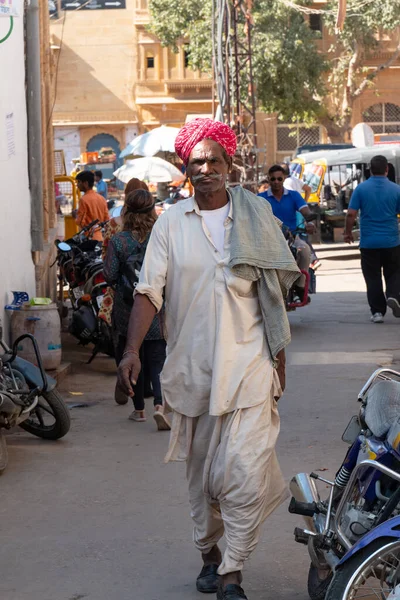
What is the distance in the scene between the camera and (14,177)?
9.62 m

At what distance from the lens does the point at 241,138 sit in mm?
26484

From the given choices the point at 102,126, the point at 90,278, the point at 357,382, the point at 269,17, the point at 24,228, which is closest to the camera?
the point at 357,382

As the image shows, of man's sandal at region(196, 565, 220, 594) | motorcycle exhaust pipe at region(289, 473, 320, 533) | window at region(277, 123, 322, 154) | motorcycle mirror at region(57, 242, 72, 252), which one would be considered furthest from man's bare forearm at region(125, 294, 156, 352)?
window at region(277, 123, 322, 154)

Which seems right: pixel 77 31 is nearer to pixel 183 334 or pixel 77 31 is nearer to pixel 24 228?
pixel 24 228

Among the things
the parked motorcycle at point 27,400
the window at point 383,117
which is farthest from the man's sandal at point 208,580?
the window at point 383,117

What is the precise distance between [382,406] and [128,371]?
36.9 inches

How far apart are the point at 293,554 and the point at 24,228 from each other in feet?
19.6

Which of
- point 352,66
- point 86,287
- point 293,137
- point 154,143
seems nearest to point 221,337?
point 86,287

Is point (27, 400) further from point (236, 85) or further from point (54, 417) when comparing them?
point (236, 85)

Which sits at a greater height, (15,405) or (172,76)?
(172,76)

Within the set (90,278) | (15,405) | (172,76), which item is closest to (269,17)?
(172,76)

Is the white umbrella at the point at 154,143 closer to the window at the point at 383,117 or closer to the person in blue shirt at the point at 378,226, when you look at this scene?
the person in blue shirt at the point at 378,226

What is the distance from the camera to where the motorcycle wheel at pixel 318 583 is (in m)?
4.10

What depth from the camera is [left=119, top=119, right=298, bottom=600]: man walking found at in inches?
161
